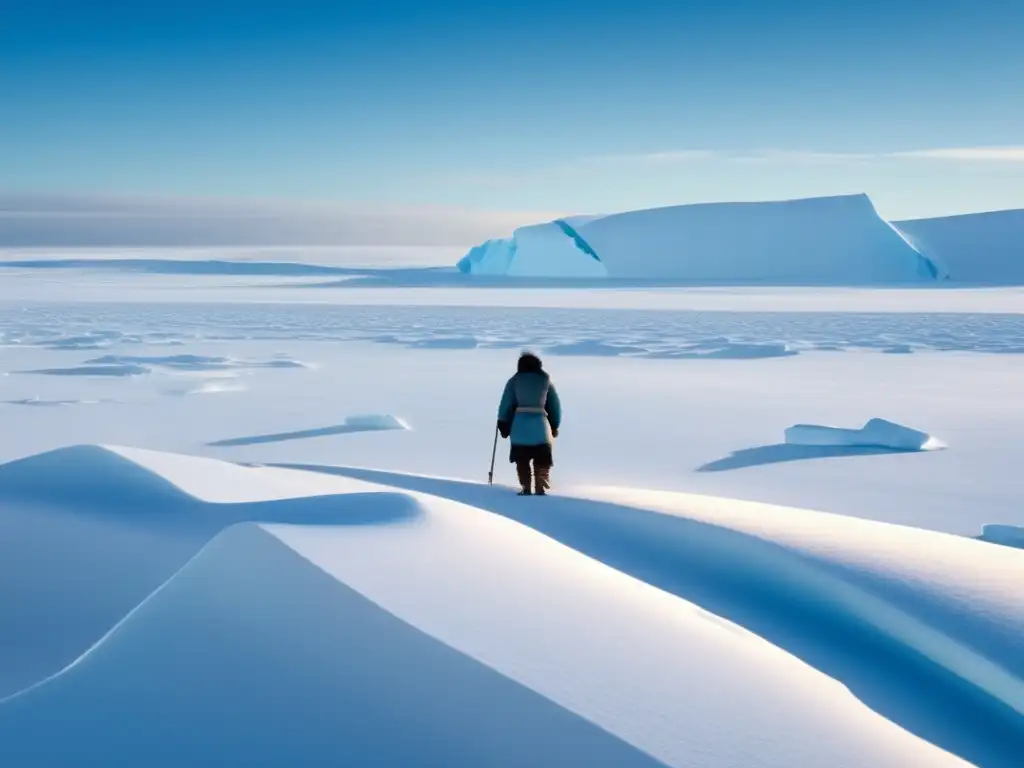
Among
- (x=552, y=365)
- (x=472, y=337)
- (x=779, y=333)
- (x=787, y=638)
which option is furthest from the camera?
(x=779, y=333)

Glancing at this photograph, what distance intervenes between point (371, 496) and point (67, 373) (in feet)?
27.6

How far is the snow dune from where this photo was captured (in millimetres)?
2016

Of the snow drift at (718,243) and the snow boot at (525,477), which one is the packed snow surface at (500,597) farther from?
the snow drift at (718,243)

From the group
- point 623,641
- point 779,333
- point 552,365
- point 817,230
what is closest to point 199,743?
point 623,641

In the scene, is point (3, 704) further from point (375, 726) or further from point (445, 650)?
point (445, 650)

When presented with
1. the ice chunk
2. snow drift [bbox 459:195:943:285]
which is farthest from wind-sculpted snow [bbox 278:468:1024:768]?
snow drift [bbox 459:195:943:285]

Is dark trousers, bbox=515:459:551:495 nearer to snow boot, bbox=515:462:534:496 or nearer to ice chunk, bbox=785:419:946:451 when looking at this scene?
snow boot, bbox=515:462:534:496

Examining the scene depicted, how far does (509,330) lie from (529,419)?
13707 mm

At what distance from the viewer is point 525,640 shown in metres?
2.41

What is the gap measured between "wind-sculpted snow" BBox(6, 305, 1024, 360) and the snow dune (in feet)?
29.4

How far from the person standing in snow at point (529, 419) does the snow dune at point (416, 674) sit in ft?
4.43

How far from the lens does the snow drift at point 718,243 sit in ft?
123

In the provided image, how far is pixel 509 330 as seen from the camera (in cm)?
1819

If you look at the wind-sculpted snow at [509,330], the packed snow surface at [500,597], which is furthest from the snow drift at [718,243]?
the packed snow surface at [500,597]
